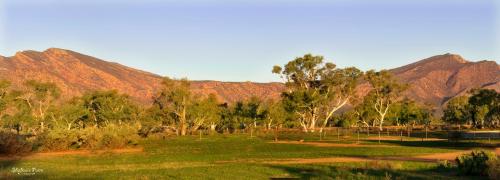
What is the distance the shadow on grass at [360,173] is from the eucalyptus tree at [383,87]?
11180 cm

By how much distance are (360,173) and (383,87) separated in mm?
121016

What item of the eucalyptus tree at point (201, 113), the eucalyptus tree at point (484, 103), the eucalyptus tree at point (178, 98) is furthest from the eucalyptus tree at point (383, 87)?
the eucalyptus tree at point (178, 98)

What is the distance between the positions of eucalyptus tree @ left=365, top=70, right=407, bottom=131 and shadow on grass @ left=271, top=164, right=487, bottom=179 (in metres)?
112

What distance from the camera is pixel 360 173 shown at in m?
30.4

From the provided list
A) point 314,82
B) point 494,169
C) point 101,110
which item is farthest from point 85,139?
point 314,82

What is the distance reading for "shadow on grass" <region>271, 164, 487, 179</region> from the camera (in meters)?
30.3

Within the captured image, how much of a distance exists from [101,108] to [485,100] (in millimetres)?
88153

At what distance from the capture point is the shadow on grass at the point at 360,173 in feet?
99.3

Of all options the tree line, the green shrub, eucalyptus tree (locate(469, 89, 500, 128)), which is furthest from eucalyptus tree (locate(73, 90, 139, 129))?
eucalyptus tree (locate(469, 89, 500, 128))

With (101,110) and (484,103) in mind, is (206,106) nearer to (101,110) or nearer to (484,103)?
(101,110)

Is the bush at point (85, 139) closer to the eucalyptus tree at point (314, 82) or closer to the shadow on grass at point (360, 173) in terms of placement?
the shadow on grass at point (360, 173)

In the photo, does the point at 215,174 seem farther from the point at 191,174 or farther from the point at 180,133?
the point at 180,133

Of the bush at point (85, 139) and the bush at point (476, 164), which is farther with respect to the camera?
the bush at point (85, 139)

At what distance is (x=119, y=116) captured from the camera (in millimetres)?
112562
